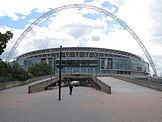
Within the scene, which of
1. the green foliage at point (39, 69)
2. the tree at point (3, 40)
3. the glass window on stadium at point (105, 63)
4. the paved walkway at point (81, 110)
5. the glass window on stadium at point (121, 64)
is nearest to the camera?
the paved walkway at point (81, 110)

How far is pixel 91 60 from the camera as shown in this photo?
438ft

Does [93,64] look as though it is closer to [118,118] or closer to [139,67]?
[139,67]

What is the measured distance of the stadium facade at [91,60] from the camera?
13338 cm

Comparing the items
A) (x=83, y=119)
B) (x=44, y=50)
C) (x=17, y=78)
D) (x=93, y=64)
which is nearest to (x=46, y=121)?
(x=83, y=119)

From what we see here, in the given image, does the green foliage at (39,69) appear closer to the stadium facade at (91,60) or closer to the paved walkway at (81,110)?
the stadium facade at (91,60)

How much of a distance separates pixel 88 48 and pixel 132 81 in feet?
294

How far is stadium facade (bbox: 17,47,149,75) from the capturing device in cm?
13338

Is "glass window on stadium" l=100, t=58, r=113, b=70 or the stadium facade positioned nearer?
the stadium facade

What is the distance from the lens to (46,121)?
1164cm

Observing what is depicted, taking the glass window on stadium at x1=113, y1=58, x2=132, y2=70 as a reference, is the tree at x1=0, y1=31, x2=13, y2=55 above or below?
below

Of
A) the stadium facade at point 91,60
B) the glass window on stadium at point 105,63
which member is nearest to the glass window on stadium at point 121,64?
the stadium facade at point 91,60

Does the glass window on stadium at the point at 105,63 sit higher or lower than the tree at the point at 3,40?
higher

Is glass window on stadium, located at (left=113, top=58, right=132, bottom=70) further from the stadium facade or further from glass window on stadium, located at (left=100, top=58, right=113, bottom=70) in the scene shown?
glass window on stadium, located at (left=100, top=58, right=113, bottom=70)

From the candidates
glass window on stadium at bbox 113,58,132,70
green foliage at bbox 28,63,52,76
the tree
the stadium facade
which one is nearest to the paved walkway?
the tree
